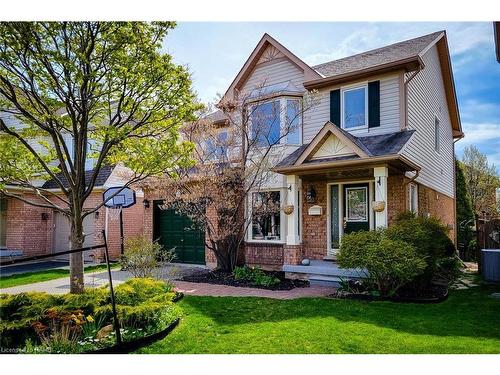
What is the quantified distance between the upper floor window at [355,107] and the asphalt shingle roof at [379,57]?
50cm

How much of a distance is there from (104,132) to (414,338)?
14.9 ft

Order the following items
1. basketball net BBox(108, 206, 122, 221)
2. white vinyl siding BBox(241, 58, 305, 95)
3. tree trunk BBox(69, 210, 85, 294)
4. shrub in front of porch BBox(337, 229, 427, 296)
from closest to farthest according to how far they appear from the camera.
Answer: tree trunk BBox(69, 210, 85, 294), shrub in front of porch BBox(337, 229, 427, 296), white vinyl siding BBox(241, 58, 305, 95), basketball net BBox(108, 206, 122, 221)

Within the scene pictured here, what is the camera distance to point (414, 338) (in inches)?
161

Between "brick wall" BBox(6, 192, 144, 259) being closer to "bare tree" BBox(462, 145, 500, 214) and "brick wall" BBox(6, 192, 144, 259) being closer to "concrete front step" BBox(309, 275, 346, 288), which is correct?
"concrete front step" BBox(309, 275, 346, 288)

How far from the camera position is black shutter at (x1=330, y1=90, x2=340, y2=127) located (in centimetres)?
900

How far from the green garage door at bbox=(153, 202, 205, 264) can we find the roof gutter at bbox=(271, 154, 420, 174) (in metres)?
3.50

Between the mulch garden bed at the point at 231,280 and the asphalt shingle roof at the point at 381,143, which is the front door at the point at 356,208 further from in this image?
the mulch garden bed at the point at 231,280

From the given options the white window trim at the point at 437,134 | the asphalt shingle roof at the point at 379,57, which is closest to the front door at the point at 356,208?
the asphalt shingle roof at the point at 379,57

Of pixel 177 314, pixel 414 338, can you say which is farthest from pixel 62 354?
pixel 414 338

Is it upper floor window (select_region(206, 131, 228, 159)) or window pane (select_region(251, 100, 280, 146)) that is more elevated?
window pane (select_region(251, 100, 280, 146))

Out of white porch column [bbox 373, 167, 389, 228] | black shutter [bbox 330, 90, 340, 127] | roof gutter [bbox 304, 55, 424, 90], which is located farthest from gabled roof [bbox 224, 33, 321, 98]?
white porch column [bbox 373, 167, 389, 228]

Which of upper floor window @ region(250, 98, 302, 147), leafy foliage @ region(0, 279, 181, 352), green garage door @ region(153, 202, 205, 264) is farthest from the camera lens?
green garage door @ region(153, 202, 205, 264)

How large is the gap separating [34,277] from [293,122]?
289 inches
